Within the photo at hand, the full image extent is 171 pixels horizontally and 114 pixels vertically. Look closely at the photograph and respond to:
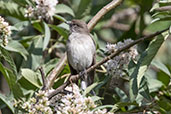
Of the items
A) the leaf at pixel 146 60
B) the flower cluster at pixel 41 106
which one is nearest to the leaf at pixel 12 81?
the flower cluster at pixel 41 106

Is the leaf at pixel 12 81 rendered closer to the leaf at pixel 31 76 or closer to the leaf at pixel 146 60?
the leaf at pixel 31 76

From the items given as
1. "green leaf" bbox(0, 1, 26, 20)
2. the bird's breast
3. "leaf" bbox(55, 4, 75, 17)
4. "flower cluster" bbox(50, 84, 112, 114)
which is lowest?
"flower cluster" bbox(50, 84, 112, 114)

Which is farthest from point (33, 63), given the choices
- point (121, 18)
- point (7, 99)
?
point (121, 18)

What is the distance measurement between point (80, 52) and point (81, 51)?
17 millimetres

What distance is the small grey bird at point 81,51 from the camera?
4.46 meters

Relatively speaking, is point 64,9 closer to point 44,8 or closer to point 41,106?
point 44,8

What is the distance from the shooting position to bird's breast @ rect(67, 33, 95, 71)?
4520 mm

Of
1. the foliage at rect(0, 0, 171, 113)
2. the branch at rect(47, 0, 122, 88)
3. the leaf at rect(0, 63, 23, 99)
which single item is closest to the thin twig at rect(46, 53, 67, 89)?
the branch at rect(47, 0, 122, 88)

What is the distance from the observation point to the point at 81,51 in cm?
464

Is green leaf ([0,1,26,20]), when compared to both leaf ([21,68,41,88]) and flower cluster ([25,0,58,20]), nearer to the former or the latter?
flower cluster ([25,0,58,20])

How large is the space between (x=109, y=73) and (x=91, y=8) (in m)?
1.46

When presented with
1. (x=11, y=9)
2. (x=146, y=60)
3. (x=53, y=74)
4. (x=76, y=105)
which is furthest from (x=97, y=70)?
(x=76, y=105)

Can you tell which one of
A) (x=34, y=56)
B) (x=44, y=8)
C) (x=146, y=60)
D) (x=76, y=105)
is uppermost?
(x=44, y=8)

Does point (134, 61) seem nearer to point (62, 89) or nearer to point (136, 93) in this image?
point (136, 93)
